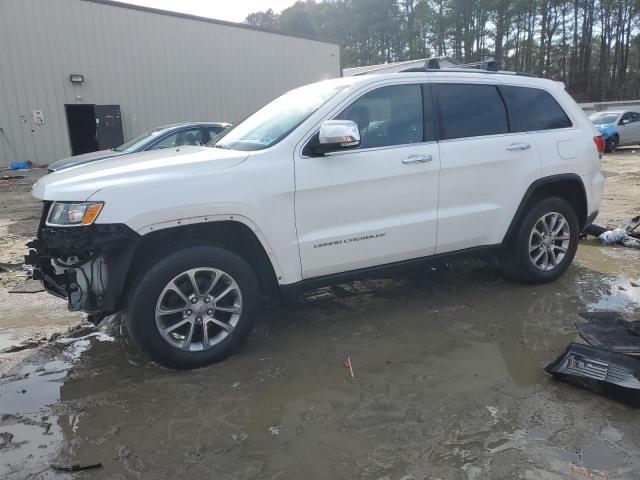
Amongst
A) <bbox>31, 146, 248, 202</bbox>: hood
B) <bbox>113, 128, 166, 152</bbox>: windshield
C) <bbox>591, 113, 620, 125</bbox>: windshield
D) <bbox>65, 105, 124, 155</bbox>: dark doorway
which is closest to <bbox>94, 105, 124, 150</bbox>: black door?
<bbox>65, 105, 124, 155</bbox>: dark doorway

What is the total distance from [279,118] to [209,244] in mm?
1195

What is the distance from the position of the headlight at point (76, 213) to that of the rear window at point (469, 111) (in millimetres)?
2654

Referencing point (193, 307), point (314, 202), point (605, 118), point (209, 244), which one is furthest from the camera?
point (605, 118)

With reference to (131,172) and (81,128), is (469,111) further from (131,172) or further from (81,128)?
(81,128)

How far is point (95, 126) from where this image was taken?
18.5 metres

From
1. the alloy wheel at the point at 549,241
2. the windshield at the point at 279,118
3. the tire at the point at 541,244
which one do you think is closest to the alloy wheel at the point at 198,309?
the windshield at the point at 279,118

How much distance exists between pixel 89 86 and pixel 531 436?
62.8 ft

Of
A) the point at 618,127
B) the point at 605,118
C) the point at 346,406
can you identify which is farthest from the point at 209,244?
the point at 605,118

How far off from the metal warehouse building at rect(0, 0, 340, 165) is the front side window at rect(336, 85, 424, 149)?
1683 cm

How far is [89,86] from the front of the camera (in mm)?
18047

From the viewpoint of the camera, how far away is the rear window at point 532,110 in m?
4.54

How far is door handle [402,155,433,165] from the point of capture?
12.7ft

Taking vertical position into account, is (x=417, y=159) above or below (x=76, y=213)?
above

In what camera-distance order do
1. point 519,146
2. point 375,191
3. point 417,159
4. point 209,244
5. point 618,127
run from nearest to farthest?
point 209,244 → point 375,191 → point 417,159 → point 519,146 → point 618,127
